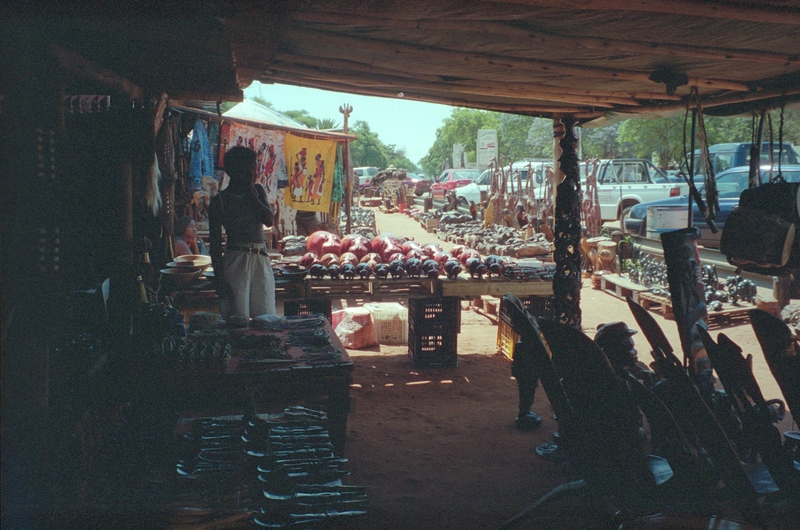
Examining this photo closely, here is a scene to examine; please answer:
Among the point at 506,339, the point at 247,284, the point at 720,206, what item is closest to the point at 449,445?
the point at 247,284

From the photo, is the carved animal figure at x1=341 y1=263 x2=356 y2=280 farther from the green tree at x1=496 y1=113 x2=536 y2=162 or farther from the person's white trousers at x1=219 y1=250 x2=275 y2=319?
the green tree at x1=496 y1=113 x2=536 y2=162

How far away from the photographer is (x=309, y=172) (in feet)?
34.6

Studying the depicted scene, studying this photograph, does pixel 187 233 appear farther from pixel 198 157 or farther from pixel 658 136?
pixel 658 136

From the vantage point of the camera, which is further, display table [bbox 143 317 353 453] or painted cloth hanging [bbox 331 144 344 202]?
painted cloth hanging [bbox 331 144 344 202]

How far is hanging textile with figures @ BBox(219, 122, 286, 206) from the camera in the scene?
31.2 feet

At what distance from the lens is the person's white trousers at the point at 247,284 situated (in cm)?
482

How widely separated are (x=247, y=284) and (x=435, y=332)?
234 cm

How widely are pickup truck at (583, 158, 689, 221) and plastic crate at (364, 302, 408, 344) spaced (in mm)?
10999

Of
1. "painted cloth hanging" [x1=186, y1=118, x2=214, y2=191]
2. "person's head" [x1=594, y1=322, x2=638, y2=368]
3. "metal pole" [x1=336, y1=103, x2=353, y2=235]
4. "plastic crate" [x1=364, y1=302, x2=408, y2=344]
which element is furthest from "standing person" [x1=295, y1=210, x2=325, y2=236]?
"person's head" [x1=594, y1=322, x2=638, y2=368]

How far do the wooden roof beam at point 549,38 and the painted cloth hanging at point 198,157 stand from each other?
6.24 metres

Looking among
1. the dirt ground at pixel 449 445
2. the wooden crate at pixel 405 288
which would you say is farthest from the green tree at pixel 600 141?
the wooden crate at pixel 405 288

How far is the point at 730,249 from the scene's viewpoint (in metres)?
3.48

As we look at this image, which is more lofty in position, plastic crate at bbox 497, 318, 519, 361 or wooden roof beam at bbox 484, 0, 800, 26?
wooden roof beam at bbox 484, 0, 800, 26

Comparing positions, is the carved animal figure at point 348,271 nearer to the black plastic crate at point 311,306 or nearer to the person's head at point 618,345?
the black plastic crate at point 311,306
